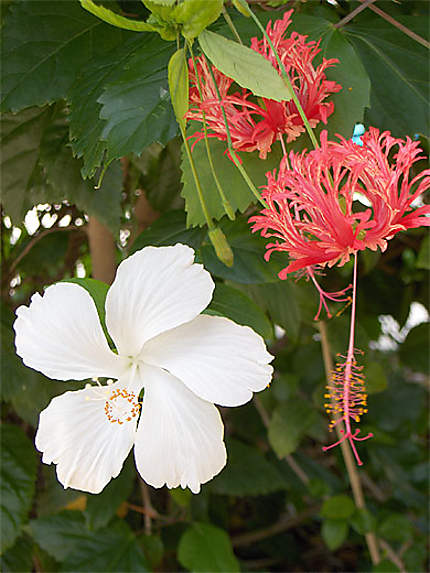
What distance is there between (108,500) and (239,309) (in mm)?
444

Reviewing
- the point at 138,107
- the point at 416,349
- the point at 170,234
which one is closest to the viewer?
the point at 138,107

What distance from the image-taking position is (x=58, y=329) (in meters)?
0.30

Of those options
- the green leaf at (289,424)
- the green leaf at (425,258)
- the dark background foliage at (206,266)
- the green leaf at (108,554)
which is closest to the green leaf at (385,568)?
the dark background foliage at (206,266)

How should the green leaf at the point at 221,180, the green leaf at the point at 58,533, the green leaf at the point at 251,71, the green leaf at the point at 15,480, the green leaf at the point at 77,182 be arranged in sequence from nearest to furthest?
the green leaf at the point at 251,71 → the green leaf at the point at 221,180 → the green leaf at the point at 77,182 → the green leaf at the point at 15,480 → the green leaf at the point at 58,533

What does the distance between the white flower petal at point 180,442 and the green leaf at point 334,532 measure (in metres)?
0.54

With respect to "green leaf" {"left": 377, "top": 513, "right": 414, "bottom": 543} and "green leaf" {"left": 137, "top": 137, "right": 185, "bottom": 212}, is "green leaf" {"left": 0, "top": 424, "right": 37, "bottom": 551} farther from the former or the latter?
"green leaf" {"left": 377, "top": 513, "right": 414, "bottom": 543}

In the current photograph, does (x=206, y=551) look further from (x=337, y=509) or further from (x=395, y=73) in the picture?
(x=395, y=73)

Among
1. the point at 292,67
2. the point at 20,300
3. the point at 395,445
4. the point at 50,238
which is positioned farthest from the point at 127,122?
the point at 395,445

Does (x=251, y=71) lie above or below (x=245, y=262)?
above

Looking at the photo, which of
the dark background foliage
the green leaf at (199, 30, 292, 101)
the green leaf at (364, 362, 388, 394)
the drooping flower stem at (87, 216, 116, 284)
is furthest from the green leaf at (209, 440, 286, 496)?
the green leaf at (199, 30, 292, 101)

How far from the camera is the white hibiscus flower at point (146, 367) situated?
0.28 metres

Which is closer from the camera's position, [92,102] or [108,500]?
[92,102]

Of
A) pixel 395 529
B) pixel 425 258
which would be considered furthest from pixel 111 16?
pixel 395 529

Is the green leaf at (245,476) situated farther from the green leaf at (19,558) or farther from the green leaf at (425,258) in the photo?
the green leaf at (425,258)
